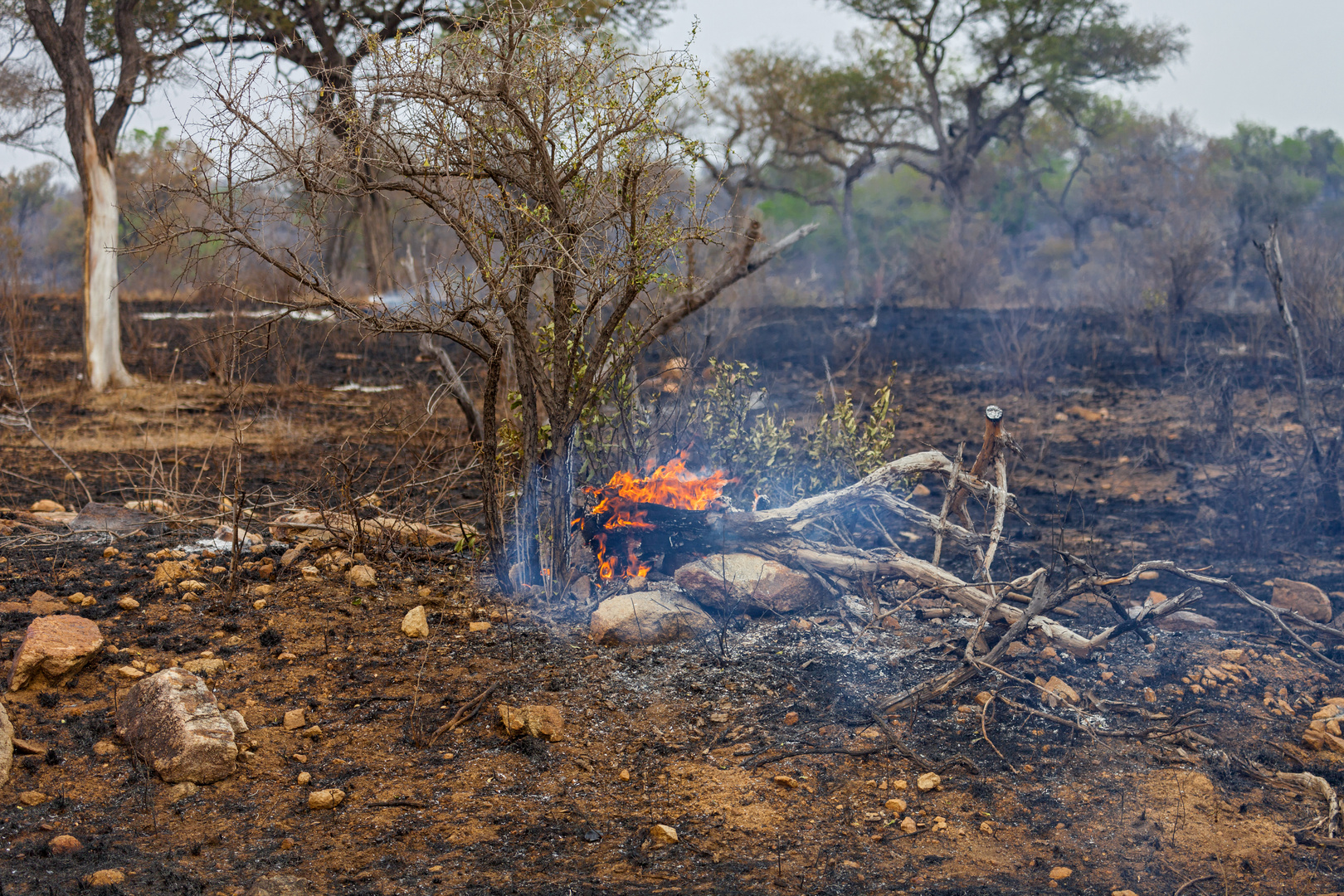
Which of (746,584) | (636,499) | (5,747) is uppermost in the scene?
(636,499)

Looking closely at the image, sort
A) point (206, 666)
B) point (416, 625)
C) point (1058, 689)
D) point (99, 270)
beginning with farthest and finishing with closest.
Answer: point (99, 270)
point (416, 625)
point (1058, 689)
point (206, 666)

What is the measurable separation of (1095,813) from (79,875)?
9.71 ft

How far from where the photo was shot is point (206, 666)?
Result: 3.82 m

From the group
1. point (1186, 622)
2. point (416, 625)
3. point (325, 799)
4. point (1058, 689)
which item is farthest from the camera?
point (1186, 622)

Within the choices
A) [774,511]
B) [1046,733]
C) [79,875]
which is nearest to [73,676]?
[79,875]

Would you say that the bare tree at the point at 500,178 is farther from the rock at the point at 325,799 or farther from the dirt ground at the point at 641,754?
the rock at the point at 325,799

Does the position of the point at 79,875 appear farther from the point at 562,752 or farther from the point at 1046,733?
the point at 1046,733

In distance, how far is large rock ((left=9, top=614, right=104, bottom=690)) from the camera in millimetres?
3535

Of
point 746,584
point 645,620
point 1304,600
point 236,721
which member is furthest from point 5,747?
point 1304,600

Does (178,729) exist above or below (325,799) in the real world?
above

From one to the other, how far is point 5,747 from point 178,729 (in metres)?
→ 0.50

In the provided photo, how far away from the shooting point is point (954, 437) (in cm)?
902

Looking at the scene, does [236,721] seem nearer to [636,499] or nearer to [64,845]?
[64,845]

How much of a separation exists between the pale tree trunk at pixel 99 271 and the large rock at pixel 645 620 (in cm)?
882
